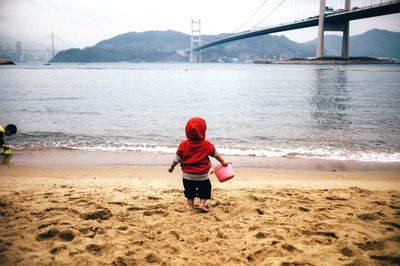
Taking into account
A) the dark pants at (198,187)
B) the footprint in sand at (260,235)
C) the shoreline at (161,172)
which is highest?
the dark pants at (198,187)

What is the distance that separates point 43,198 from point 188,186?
5.29 feet

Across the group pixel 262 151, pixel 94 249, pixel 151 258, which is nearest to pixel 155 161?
pixel 262 151

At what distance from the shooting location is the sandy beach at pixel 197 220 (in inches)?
88.2

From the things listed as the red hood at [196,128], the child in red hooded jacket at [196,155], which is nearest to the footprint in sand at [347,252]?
the child in red hooded jacket at [196,155]

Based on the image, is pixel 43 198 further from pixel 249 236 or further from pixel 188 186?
pixel 249 236

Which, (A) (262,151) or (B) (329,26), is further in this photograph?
(B) (329,26)

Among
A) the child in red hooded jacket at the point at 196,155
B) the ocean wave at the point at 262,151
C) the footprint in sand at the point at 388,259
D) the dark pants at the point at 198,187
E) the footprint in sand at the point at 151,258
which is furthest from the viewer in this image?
the ocean wave at the point at 262,151

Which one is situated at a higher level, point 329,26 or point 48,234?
point 329,26

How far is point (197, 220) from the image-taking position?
2883mm

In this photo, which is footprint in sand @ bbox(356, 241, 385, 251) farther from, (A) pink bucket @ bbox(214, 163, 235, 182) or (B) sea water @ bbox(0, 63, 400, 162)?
(B) sea water @ bbox(0, 63, 400, 162)

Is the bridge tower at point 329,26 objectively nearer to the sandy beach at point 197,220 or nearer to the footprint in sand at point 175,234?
the sandy beach at point 197,220

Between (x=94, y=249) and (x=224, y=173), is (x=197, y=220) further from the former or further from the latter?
(x=94, y=249)

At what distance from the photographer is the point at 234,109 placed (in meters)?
12.8

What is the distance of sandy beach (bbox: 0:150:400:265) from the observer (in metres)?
2.24
